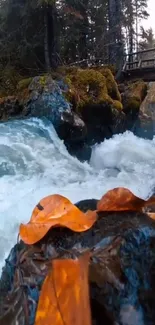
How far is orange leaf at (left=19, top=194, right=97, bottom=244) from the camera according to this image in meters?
1.94

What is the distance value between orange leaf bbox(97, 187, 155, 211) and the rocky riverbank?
470 cm

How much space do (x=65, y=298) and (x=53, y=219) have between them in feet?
2.01

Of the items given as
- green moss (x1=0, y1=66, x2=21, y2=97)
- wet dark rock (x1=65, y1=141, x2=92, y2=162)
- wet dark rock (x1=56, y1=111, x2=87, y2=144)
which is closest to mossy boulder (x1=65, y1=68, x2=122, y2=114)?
wet dark rock (x1=56, y1=111, x2=87, y2=144)

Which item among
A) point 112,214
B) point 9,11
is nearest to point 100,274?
point 112,214

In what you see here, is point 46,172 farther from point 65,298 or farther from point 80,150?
point 65,298

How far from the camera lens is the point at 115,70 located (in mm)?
11617

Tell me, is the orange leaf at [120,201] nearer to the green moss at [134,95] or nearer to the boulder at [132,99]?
the boulder at [132,99]

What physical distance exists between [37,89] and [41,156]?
2.54m

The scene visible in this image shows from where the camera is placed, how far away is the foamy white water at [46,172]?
3667 mm

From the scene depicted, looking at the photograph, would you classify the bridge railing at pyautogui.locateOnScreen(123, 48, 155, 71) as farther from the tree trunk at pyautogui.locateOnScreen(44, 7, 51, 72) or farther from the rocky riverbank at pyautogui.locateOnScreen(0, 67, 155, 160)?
the tree trunk at pyautogui.locateOnScreen(44, 7, 51, 72)

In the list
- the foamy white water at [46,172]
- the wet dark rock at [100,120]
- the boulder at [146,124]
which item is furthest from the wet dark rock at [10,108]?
the boulder at [146,124]

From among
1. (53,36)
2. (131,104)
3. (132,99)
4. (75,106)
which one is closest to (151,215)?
(75,106)

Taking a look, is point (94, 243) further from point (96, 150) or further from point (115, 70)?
point (115, 70)

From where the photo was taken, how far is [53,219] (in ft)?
6.65
